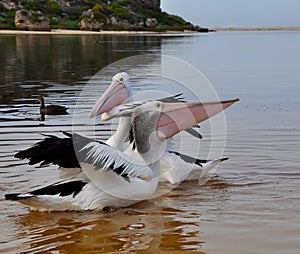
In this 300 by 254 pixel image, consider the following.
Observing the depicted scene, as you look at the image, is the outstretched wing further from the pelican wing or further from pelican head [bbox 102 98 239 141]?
pelican head [bbox 102 98 239 141]

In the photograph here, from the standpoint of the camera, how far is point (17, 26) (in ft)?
205

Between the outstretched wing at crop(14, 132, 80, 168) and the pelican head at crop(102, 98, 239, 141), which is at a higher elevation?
the pelican head at crop(102, 98, 239, 141)

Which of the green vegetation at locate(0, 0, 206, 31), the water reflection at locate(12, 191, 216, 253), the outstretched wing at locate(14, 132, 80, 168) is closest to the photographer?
the water reflection at locate(12, 191, 216, 253)

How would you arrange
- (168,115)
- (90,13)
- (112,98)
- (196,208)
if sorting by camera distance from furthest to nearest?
(90,13) < (112,98) < (168,115) < (196,208)

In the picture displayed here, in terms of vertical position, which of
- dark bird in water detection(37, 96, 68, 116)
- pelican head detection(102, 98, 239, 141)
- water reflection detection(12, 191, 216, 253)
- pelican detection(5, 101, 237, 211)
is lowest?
dark bird in water detection(37, 96, 68, 116)

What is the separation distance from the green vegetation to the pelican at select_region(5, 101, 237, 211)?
59165 millimetres

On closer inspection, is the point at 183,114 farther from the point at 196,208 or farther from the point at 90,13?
the point at 90,13

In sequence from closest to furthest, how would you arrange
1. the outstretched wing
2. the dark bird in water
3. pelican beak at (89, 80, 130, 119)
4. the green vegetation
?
the outstretched wing, pelican beak at (89, 80, 130, 119), the dark bird in water, the green vegetation

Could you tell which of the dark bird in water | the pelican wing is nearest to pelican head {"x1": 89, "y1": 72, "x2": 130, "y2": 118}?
Answer: the pelican wing

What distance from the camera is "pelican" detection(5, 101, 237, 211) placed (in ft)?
13.8

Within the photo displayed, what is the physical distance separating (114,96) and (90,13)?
68.4 m

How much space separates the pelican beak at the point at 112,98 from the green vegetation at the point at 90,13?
192ft

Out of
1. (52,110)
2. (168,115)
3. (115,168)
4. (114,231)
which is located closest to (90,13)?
(52,110)

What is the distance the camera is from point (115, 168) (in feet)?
13.9
